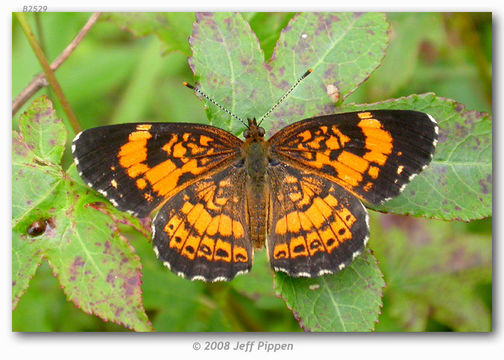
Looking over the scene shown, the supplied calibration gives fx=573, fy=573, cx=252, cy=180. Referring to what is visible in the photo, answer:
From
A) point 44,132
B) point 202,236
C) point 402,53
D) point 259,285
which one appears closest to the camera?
point 202,236

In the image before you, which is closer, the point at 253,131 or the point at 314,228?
the point at 314,228

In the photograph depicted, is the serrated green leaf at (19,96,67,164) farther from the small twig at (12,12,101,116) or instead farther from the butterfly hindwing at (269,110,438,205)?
the butterfly hindwing at (269,110,438,205)

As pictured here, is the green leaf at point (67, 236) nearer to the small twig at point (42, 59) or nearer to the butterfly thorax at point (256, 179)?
the small twig at point (42, 59)

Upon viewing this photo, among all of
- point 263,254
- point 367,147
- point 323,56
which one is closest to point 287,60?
point 323,56

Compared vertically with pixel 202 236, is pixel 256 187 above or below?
above

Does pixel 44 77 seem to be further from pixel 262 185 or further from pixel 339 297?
pixel 339 297

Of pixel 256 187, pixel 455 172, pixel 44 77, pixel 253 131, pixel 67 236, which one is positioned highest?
pixel 44 77
